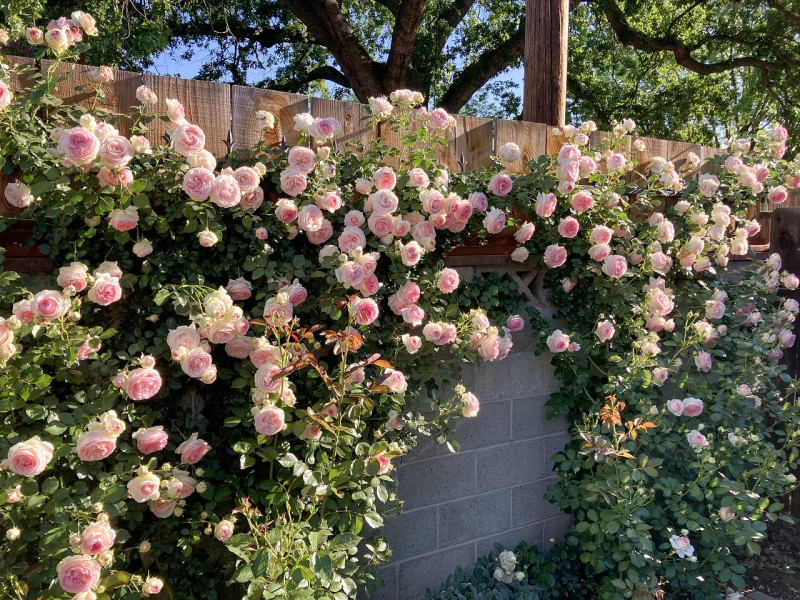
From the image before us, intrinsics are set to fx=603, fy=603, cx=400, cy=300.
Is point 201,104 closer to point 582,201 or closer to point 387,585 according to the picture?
point 582,201

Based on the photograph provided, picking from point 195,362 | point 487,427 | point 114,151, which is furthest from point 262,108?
point 487,427

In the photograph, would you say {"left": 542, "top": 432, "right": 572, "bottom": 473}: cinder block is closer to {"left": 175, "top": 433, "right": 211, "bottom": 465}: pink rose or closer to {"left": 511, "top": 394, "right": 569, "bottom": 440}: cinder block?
{"left": 511, "top": 394, "right": 569, "bottom": 440}: cinder block

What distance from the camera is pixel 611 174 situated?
2.43 meters

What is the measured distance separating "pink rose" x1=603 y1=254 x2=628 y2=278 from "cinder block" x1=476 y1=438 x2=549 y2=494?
0.78 meters

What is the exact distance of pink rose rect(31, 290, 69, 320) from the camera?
142cm

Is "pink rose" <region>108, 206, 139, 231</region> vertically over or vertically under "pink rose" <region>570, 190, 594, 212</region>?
under

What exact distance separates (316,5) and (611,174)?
17.5 feet

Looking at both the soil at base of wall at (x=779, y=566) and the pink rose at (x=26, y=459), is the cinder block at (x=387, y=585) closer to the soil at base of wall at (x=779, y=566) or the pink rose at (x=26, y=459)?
the pink rose at (x=26, y=459)

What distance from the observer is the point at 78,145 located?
1441 mm

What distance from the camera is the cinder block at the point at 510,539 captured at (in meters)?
2.49

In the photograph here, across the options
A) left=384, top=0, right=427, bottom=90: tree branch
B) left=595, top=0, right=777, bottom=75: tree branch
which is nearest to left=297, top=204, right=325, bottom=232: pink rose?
left=384, top=0, right=427, bottom=90: tree branch

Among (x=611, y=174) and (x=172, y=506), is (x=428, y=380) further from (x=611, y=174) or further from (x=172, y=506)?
(x=611, y=174)

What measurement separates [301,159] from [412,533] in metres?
1.43

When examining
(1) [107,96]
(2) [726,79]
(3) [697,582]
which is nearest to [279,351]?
(1) [107,96]
